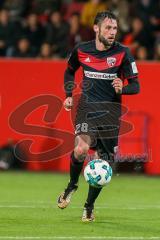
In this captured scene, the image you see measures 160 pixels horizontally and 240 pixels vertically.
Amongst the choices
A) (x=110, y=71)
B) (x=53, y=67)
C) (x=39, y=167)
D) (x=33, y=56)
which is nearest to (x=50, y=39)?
(x=33, y=56)

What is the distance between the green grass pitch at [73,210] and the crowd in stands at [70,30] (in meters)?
3.53

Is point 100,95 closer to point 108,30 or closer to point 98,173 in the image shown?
point 108,30

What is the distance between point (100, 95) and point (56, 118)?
6.57m

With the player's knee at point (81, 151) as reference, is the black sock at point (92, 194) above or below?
below

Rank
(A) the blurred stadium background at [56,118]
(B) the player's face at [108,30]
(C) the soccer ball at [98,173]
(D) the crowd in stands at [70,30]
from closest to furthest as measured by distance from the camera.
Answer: (C) the soccer ball at [98,173], (B) the player's face at [108,30], (A) the blurred stadium background at [56,118], (D) the crowd in stands at [70,30]

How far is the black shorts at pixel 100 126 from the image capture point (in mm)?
A: 9836

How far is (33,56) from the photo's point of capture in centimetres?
1872

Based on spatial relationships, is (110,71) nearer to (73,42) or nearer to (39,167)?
(39,167)

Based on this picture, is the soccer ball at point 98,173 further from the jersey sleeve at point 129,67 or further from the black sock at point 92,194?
the jersey sleeve at point 129,67

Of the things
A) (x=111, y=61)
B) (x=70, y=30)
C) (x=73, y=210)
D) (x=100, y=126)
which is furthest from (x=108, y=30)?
(x=70, y=30)

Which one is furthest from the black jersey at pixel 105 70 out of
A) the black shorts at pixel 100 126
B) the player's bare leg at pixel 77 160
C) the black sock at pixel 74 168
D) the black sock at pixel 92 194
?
the black sock at pixel 92 194

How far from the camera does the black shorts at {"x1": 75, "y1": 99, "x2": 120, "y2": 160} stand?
387 inches

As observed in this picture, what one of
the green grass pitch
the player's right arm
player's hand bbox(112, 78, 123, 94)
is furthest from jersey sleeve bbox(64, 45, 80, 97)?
the green grass pitch

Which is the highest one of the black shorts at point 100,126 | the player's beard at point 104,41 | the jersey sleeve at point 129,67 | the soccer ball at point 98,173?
the player's beard at point 104,41
